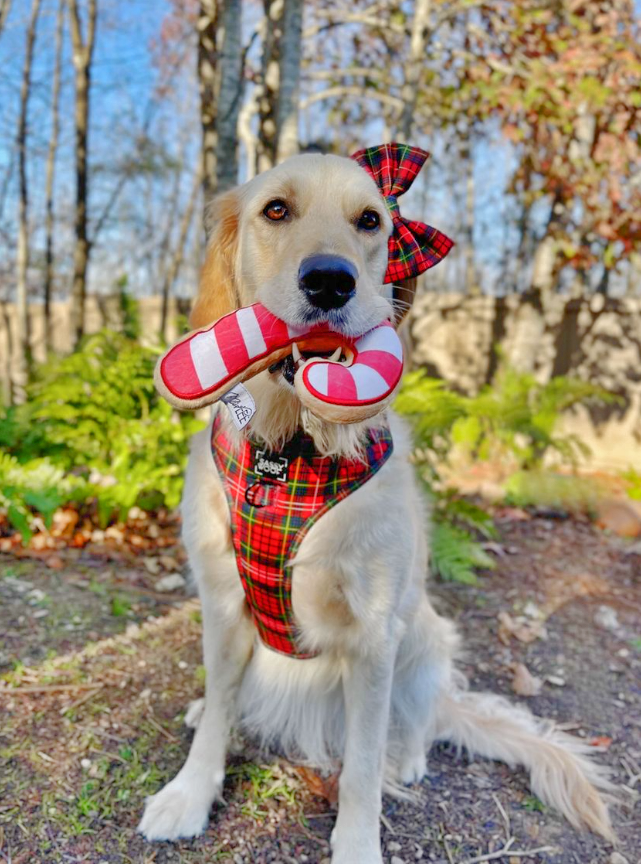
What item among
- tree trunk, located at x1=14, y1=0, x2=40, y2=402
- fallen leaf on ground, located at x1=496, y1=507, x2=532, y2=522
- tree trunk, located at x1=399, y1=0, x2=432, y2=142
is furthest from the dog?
tree trunk, located at x1=14, y1=0, x2=40, y2=402

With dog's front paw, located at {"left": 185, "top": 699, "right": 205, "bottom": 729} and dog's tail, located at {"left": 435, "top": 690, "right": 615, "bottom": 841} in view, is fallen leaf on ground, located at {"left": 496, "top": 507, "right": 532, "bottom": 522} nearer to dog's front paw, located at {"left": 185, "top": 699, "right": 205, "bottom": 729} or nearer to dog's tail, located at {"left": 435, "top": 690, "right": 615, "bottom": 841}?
dog's tail, located at {"left": 435, "top": 690, "right": 615, "bottom": 841}

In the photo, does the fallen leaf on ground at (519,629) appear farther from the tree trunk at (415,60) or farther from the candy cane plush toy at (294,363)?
the tree trunk at (415,60)

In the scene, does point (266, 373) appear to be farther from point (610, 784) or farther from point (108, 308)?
point (108, 308)

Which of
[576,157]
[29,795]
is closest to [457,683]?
[29,795]

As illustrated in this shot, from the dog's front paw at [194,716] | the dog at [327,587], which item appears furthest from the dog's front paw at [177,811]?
the dog's front paw at [194,716]

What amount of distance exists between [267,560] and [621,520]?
426cm

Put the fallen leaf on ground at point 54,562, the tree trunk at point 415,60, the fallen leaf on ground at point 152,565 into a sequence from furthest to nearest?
1. the tree trunk at point 415,60
2. the fallen leaf on ground at point 152,565
3. the fallen leaf on ground at point 54,562

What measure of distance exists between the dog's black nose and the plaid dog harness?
1.51 ft

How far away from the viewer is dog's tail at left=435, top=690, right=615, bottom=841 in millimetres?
2084

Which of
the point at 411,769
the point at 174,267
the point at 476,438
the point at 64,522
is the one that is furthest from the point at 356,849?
the point at 174,267

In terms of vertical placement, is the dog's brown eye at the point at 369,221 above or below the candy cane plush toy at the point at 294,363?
above

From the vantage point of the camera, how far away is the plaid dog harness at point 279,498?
1.76 m

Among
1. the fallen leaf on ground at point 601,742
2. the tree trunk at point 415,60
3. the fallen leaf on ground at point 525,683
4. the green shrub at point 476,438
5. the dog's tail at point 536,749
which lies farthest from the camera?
the tree trunk at point 415,60

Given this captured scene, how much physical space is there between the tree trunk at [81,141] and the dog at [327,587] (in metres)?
5.80
